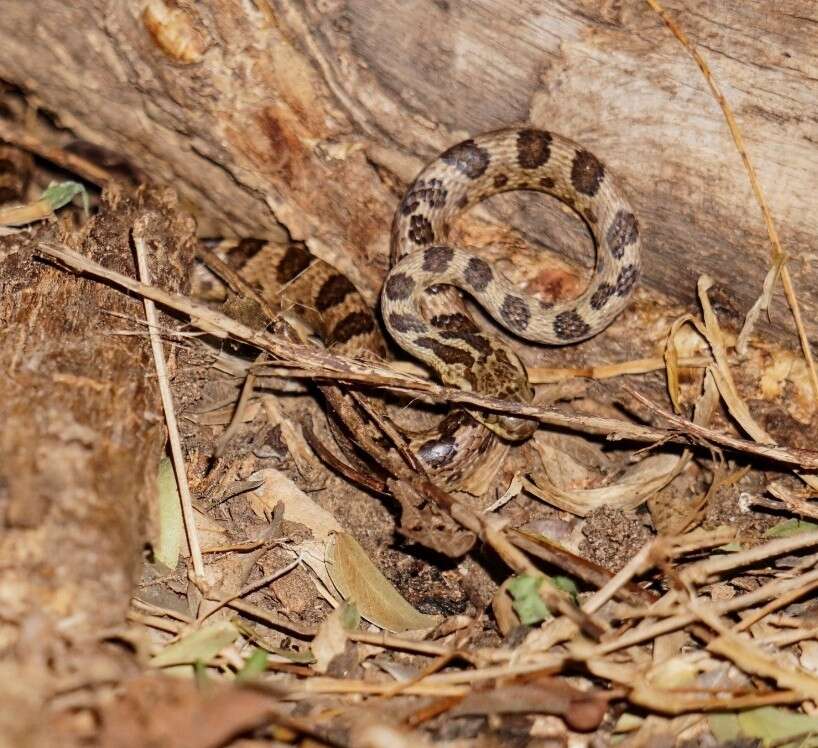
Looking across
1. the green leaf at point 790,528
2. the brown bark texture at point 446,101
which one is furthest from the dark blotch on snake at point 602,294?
the green leaf at point 790,528

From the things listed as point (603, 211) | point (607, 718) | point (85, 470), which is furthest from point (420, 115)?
point (607, 718)

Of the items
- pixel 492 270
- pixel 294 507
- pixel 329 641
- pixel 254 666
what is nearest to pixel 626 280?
pixel 492 270

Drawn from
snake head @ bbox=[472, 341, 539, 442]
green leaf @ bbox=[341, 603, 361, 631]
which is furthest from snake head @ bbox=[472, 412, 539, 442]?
green leaf @ bbox=[341, 603, 361, 631]

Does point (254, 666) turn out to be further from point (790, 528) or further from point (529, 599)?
point (790, 528)

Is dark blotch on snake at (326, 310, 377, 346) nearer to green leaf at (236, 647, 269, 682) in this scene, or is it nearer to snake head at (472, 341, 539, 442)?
snake head at (472, 341, 539, 442)

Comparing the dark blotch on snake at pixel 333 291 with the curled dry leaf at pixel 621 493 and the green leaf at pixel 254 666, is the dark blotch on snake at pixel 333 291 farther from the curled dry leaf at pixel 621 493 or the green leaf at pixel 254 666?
the green leaf at pixel 254 666

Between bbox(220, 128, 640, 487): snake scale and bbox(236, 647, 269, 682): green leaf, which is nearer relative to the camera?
bbox(236, 647, 269, 682): green leaf

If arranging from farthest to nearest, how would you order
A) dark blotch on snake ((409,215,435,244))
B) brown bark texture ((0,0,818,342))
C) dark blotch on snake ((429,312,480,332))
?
dark blotch on snake ((429,312,480,332)) < dark blotch on snake ((409,215,435,244)) < brown bark texture ((0,0,818,342))

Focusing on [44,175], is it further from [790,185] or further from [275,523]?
[790,185]
